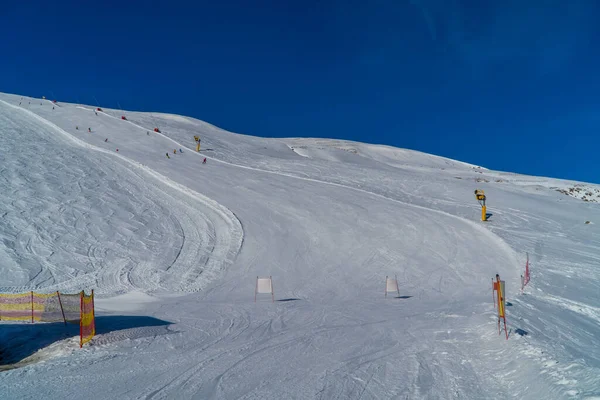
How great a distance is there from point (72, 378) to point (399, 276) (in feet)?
39.9

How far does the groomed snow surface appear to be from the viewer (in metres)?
7.34

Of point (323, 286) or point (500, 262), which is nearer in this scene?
point (323, 286)

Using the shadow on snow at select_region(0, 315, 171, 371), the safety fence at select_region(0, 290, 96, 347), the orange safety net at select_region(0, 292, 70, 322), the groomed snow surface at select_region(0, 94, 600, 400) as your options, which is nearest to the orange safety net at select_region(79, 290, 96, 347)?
the shadow on snow at select_region(0, 315, 171, 371)

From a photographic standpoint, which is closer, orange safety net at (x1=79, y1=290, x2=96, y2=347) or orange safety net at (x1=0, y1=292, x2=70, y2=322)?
orange safety net at (x1=79, y1=290, x2=96, y2=347)

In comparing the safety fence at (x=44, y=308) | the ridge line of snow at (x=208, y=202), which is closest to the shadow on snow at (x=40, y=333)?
the safety fence at (x=44, y=308)

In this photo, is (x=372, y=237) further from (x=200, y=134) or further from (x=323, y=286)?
(x=200, y=134)

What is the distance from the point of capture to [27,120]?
41.6 metres

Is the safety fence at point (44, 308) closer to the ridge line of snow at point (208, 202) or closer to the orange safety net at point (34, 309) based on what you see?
the orange safety net at point (34, 309)

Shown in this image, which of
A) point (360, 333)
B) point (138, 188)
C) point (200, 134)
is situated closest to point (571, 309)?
point (360, 333)

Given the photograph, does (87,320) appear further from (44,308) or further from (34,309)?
(34,309)

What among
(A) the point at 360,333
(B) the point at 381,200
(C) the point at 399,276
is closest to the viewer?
(A) the point at 360,333

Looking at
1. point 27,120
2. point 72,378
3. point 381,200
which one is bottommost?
point 72,378

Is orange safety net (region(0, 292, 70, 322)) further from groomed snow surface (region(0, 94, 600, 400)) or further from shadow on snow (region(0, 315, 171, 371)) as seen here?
groomed snow surface (region(0, 94, 600, 400))

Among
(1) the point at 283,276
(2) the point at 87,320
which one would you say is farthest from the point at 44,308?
(1) the point at 283,276
